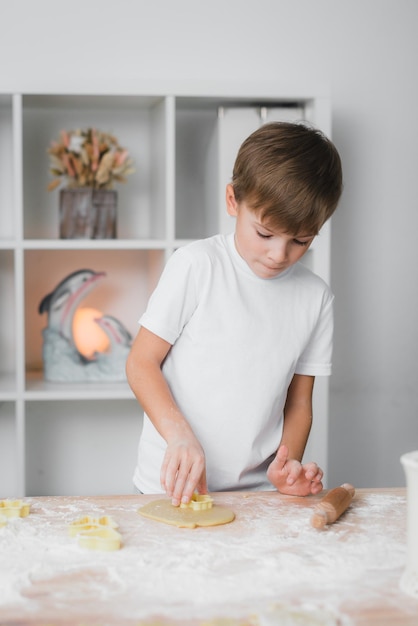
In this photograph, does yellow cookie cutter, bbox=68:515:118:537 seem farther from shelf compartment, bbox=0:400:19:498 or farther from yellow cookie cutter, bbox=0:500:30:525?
shelf compartment, bbox=0:400:19:498

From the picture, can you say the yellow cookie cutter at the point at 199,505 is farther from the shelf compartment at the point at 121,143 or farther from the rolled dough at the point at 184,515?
the shelf compartment at the point at 121,143

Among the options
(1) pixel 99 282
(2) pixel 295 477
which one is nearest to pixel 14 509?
(2) pixel 295 477

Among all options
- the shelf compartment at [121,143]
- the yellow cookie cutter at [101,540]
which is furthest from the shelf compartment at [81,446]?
the yellow cookie cutter at [101,540]

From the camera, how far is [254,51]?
236 centimetres

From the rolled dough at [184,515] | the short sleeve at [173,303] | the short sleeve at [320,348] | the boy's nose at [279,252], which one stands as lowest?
the rolled dough at [184,515]

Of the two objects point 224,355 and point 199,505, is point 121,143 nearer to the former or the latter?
point 224,355

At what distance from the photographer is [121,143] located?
92.6 inches

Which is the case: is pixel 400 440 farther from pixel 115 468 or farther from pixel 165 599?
pixel 165 599

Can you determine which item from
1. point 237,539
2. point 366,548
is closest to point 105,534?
point 237,539

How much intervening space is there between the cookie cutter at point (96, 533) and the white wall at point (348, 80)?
153 cm

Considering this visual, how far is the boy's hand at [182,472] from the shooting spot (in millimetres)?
1074

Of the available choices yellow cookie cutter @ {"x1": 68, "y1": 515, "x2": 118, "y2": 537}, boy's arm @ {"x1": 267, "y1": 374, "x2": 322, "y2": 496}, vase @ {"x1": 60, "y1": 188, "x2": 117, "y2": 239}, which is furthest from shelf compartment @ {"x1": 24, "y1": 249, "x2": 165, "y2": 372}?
yellow cookie cutter @ {"x1": 68, "y1": 515, "x2": 118, "y2": 537}

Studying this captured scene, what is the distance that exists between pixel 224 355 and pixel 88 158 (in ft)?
3.21

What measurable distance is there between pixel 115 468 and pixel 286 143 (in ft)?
4.87
